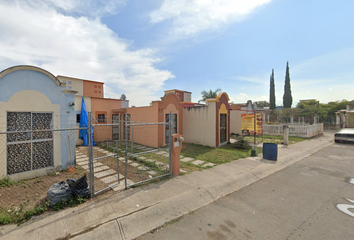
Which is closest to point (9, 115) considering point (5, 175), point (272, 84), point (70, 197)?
point (5, 175)

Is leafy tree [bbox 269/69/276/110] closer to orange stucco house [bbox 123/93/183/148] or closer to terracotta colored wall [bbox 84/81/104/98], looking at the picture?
orange stucco house [bbox 123/93/183/148]

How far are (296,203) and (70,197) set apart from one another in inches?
220

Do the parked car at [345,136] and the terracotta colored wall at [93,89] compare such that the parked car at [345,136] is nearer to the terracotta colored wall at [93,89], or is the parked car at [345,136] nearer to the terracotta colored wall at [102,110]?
the terracotta colored wall at [102,110]

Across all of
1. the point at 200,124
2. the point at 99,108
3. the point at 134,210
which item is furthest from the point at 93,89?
the point at 134,210

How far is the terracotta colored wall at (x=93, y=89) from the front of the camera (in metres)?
17.2

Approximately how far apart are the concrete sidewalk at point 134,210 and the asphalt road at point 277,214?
0.25 m

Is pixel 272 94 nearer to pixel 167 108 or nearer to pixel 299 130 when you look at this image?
pixel 299 130

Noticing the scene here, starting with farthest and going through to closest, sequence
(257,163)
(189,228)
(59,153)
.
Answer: (257,163)
(59,153)
(189,228)

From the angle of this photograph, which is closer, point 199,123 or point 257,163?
point 257,163

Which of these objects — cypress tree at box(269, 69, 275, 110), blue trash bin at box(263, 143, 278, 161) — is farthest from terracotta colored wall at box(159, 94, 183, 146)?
cypress tree at box(269, 69, 275, 110)

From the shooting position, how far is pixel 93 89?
→ 17.7 meters

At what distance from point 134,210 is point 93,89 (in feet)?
56.6

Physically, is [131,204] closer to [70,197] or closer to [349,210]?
[70,197]

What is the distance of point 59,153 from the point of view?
6043mm
